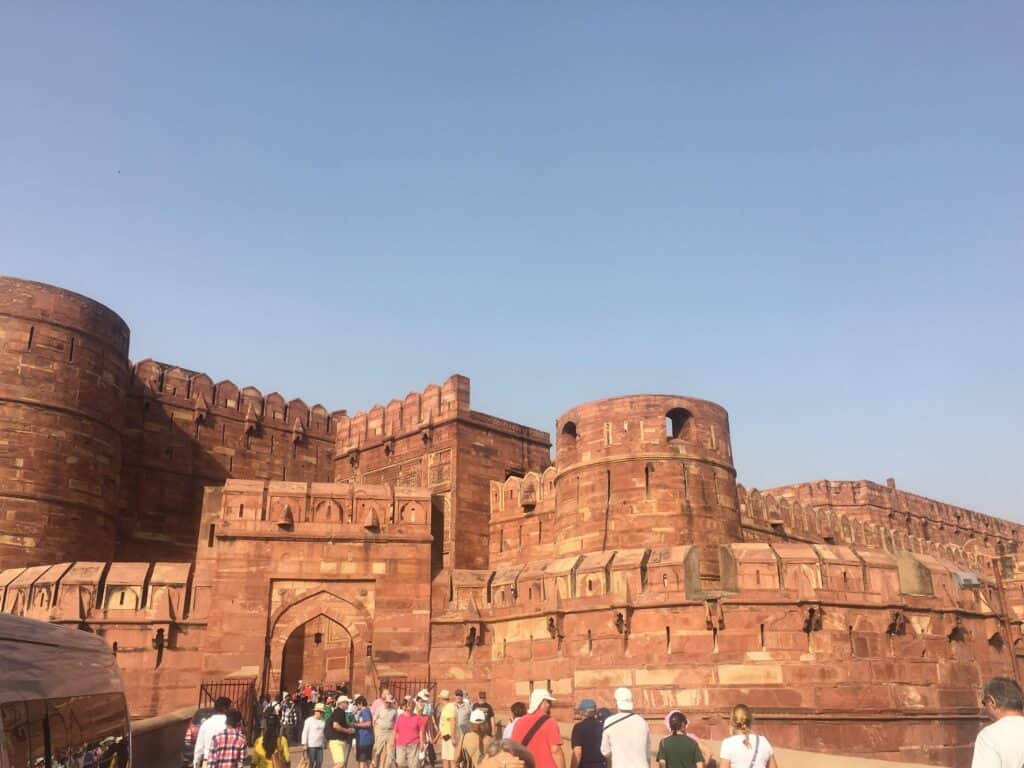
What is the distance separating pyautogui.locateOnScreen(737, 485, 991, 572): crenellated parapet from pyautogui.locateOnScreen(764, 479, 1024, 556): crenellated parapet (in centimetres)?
368

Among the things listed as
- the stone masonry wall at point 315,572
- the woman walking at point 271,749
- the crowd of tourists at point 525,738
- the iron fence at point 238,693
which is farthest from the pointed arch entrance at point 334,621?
the woman walking at point 271,749

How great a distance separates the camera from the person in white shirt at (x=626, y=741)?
546cm

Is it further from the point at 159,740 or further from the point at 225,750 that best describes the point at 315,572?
the point at 225,750

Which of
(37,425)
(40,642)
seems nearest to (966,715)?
(40,642)

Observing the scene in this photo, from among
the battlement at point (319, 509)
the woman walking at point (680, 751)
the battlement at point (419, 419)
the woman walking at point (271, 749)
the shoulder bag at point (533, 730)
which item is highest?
the battlement at point (419, 419)

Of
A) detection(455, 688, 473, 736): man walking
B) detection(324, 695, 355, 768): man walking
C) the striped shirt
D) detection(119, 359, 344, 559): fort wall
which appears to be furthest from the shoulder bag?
detection(119, 359, 344, 559): fort wall

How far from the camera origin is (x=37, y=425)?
60.4 ft

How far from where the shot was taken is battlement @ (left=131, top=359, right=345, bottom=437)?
75.5 ft

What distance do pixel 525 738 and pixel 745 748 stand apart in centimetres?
130

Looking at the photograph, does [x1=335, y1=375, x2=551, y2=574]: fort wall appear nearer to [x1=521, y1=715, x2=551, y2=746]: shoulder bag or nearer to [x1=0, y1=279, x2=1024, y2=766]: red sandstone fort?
[x1=0, y1=279, x2=1024, y2=766]: red sandstone fort

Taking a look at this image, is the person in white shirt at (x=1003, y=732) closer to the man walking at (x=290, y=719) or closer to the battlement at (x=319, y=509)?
the man walking at (x=290, y=719)

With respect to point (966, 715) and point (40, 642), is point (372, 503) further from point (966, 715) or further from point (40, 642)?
point (40, 642)

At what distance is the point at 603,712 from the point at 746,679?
6.87 meters

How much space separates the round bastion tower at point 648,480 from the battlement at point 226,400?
992cm
